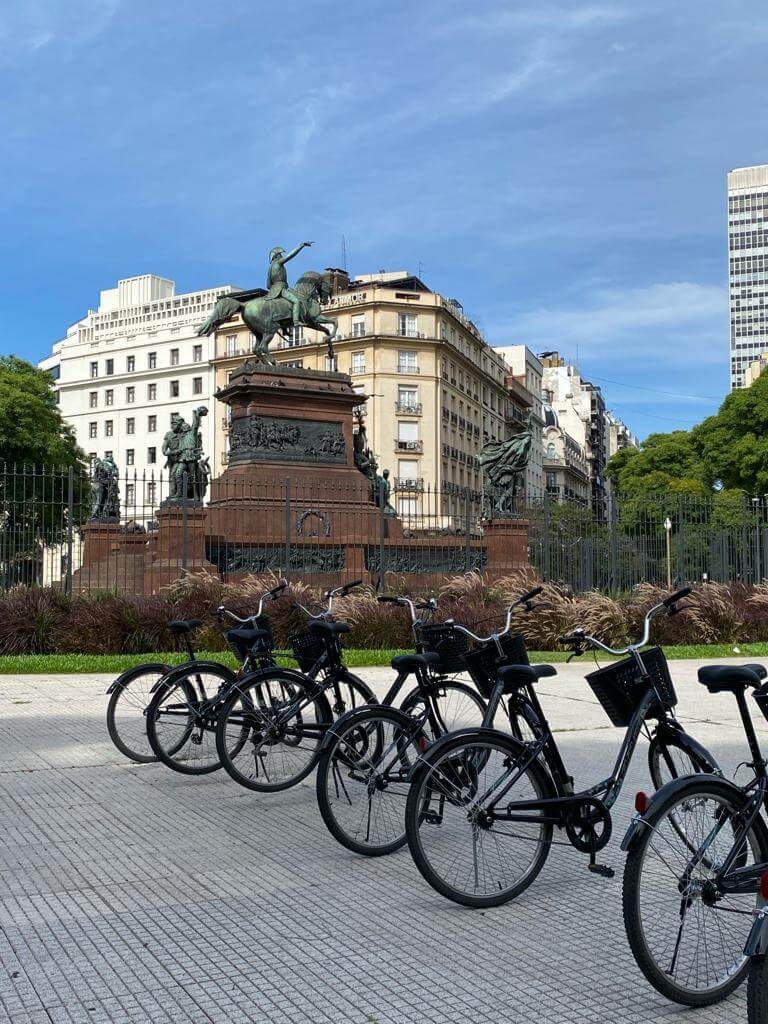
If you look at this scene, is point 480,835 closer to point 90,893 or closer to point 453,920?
point 453,920

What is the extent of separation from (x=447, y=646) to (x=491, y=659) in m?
0.60

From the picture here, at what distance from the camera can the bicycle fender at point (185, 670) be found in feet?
23.7

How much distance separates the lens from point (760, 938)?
2.88 m

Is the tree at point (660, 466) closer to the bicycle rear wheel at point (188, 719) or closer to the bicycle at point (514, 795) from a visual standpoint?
the bicycle rear wheel at point (188, 719)

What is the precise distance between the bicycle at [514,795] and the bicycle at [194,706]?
2.68 m

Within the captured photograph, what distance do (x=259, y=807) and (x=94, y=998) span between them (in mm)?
2982

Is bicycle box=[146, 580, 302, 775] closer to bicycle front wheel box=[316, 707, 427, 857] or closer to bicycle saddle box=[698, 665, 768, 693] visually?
bicycle front wheel box=[316, 707, 427, 857]

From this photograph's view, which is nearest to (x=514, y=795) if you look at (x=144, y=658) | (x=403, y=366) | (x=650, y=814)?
(x=650, y=814)

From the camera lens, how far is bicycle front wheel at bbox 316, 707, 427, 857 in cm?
543

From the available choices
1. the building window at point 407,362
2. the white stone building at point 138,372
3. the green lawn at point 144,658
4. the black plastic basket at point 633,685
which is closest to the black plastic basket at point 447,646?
the black plastic basket at point 633,685

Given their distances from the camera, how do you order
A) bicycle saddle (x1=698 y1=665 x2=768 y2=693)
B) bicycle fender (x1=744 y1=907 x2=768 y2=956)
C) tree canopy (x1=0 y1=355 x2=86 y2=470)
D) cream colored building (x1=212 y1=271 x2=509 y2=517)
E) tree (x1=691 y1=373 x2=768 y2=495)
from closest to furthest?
bicycle fender (x1=744 y1=907 x2=768 y2=956) < bicycle saddle (x1=698 y1=665 x2=768 y2=693) < tree canopy (x1=0 y1=355 x2=86 y2=470) < tree (x1=691 y1=373 x2=768 y2=495) < cream colored building (x1=212 y1=271 x2=509 y2=517)

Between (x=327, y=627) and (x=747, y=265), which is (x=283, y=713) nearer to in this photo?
(x=327, y=627)

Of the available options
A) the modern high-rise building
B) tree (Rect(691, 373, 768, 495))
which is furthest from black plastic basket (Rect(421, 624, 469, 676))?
the modern high-rise building

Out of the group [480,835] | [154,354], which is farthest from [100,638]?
[154,354]
